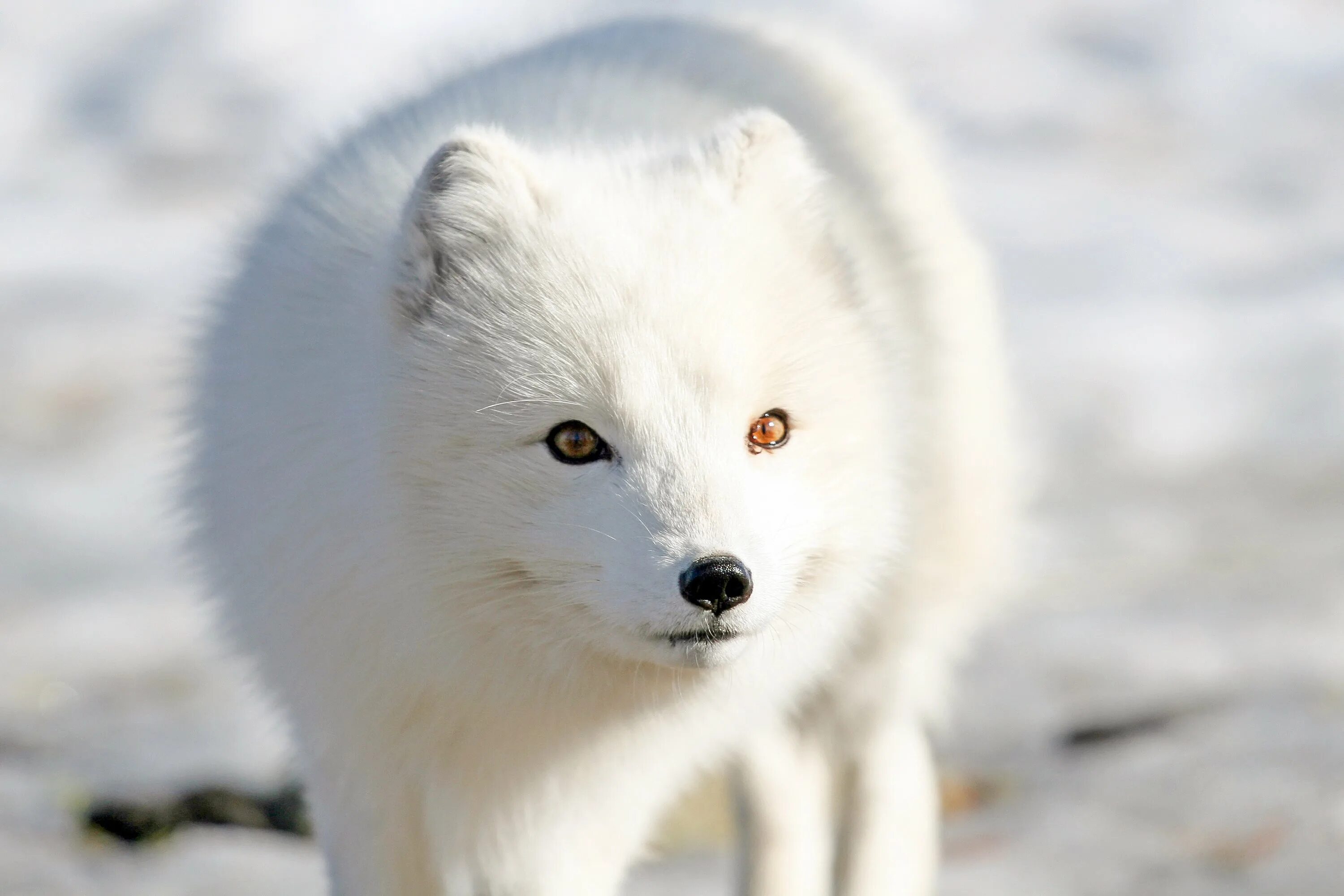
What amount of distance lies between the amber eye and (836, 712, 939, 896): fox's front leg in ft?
4.80

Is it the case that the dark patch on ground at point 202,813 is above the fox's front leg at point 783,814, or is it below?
below

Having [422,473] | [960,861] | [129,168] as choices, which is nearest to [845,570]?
[422,473]

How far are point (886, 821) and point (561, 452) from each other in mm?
1801

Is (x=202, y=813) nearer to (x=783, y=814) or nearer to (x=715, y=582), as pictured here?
(x=783, y=814)

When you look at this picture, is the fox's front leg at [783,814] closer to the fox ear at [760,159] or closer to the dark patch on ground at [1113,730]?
the dark patch on ground at [1113,730]

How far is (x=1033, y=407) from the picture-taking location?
704cm

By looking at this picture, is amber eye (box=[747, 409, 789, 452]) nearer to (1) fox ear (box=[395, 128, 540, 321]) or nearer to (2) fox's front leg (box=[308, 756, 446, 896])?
(1) fox ear (box=[395, 128, 540, 321])

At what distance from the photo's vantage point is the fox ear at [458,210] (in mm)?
2709

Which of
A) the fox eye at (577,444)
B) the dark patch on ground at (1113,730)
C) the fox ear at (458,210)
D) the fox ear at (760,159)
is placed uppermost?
the fox ear at (760,159)

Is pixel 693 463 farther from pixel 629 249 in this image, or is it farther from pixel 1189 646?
pixel 1189 646

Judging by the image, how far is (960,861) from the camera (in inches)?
178

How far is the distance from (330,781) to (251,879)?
1398 millimetres

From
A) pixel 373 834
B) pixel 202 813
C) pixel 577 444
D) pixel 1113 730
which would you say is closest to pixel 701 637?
pixel 577 444

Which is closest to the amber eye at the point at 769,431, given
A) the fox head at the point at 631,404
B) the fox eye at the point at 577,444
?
the fox head at the point at 631,404
